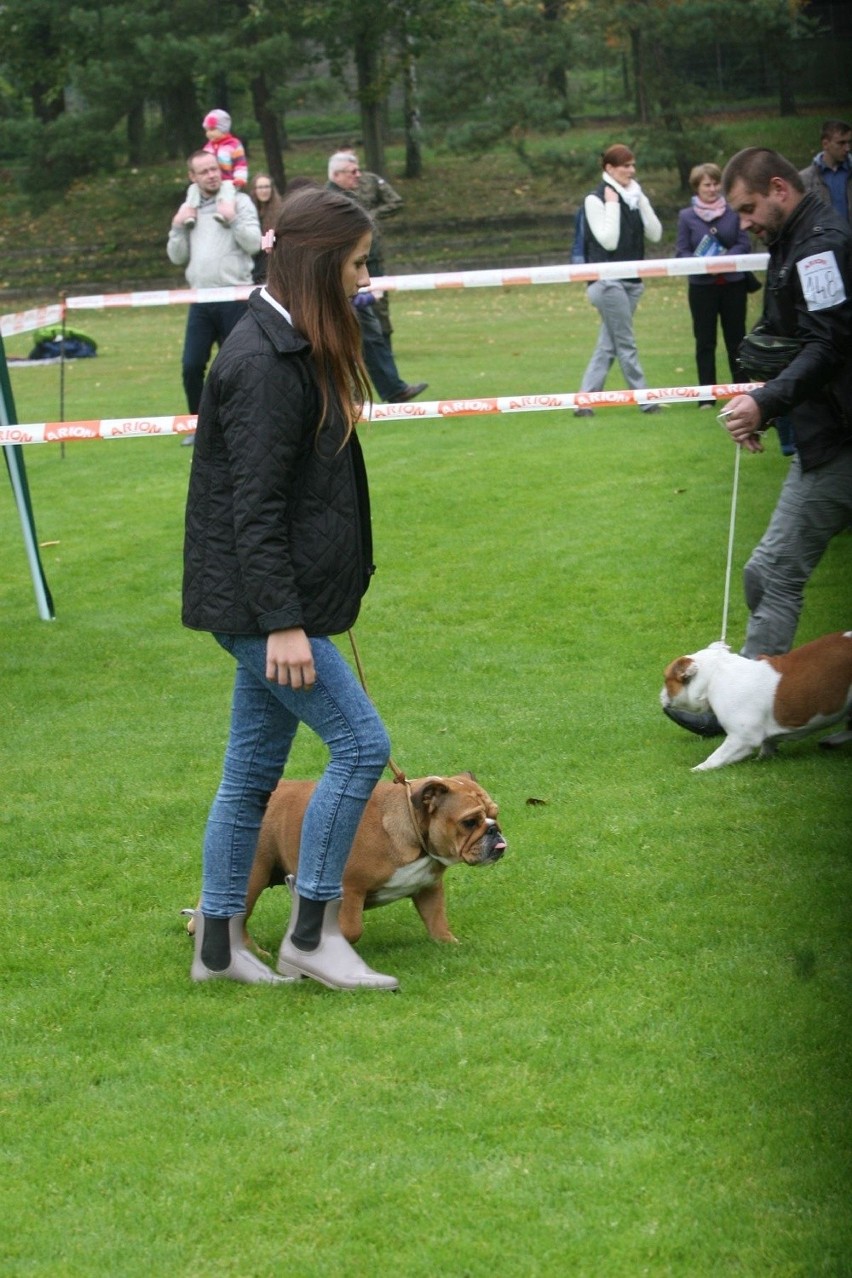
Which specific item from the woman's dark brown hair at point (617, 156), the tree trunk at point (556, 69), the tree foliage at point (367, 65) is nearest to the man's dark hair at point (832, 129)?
the woman's dark brown hair at point (617, 156)

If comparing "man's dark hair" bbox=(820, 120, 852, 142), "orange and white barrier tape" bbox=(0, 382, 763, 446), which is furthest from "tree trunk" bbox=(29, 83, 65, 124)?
"orange and white barrier tape" bbox=(0, 382, 763, 446)

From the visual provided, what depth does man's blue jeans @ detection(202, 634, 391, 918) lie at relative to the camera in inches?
166

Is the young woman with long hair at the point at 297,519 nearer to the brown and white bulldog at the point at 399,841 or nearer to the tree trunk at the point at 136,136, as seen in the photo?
the brown and white bulldog at the point at 399,841

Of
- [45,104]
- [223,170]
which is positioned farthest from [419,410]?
[45,104]

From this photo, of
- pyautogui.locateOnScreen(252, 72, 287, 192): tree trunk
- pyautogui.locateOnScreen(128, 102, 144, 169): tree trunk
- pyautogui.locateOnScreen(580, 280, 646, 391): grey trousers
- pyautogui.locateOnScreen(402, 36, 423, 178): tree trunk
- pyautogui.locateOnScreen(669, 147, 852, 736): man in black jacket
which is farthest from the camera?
pyautogui.locateOnScreen(128, 102, 144, 169): tree trunk

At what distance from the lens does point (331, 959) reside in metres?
4.50

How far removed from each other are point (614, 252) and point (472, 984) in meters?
10.4

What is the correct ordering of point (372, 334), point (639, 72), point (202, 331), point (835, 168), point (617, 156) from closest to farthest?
point (835, 168)
point (202, 331)
point (617, 156)
point (372, 334)
point (639, 72)

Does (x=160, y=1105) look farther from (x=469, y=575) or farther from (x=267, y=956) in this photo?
(x=469, y=575)

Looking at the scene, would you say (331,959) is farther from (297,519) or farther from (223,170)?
(223,170)

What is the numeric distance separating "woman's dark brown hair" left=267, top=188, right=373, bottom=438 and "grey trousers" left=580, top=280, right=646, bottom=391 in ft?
Answer: 31.9

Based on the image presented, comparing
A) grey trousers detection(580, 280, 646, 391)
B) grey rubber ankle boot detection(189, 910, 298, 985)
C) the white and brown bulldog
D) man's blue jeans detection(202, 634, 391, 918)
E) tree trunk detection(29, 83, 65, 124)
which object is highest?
man's blue jeans detection(202, 634, 391, 918)

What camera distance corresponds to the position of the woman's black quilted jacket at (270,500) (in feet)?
13.0

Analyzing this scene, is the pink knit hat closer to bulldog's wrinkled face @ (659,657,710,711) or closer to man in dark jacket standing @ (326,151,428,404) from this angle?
man in dark jacket standing @ (326,151,428,404)
